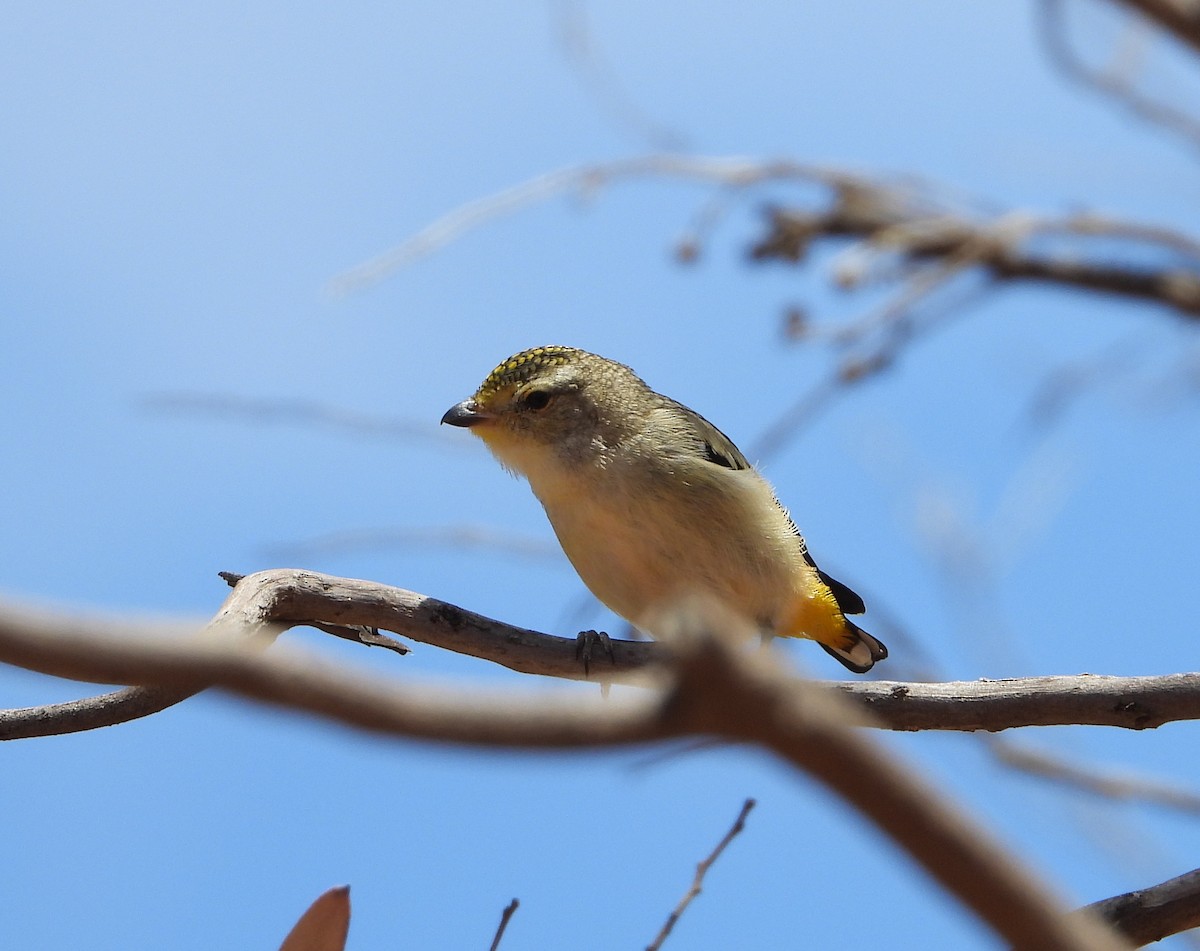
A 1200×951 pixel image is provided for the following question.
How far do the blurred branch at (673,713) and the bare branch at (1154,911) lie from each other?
170cm

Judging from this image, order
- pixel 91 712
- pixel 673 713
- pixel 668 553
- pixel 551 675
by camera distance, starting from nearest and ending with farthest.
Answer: pixel 673 713
pixel 91 712
pixel 551 675
pixel 668 553

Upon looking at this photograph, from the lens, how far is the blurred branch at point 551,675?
313 cm

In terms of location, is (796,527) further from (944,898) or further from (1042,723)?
(944,898)

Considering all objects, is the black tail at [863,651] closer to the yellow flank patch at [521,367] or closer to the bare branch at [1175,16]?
the yellow flank patch at [521,367]

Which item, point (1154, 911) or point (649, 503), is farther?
point (649, 503)

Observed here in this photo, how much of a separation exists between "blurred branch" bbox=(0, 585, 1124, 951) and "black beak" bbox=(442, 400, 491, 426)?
429 cm

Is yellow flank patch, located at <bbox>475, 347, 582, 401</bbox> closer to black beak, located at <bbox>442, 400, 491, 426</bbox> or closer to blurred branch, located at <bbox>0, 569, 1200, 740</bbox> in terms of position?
black beak, located at <bbox>442, 400, 491, 426</bbox>

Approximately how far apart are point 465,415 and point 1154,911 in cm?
343

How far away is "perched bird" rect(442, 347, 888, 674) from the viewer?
4.59 meters

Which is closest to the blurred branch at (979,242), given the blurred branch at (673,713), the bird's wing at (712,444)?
the bird's wing at (712,444)

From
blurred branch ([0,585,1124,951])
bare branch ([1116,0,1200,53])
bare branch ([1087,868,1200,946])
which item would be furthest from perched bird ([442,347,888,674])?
blurred branch ([0,585,1124,951])

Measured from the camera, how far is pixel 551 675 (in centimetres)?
352

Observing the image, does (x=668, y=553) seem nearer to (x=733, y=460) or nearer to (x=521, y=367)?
(x=733, y=460)

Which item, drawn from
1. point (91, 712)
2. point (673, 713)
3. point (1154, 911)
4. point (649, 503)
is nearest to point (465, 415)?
point (649, 503)
